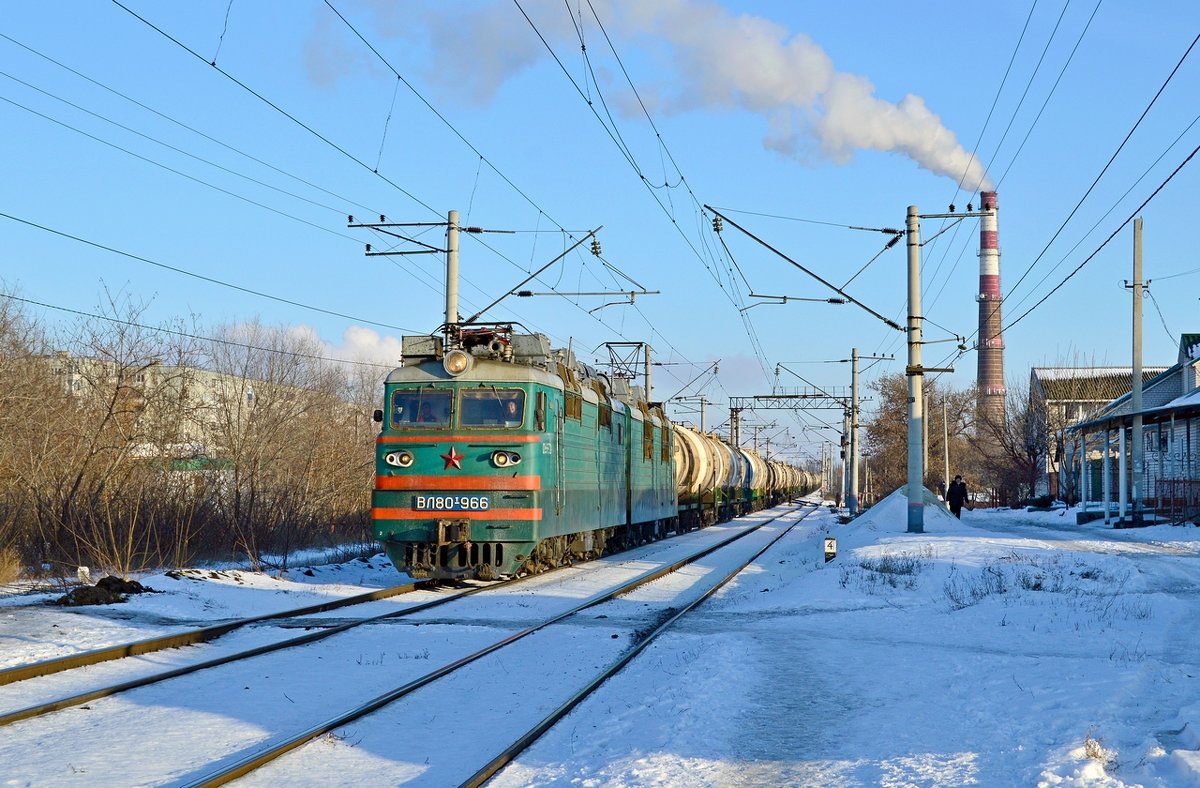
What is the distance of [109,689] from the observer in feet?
28.0

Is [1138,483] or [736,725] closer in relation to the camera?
[736,725]

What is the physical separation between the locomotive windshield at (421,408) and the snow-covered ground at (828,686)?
2600 millimetres

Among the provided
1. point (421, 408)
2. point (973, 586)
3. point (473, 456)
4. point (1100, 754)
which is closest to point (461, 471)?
point (473, 456)

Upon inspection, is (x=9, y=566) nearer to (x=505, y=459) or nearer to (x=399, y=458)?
(x=399, y=458)

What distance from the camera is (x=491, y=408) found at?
17.0 m

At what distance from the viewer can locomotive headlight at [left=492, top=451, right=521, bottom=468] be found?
16609mm

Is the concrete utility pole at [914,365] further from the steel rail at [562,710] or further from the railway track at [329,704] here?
the steel rail at [562,710]

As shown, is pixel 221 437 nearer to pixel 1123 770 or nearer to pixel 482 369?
pixel 482 369

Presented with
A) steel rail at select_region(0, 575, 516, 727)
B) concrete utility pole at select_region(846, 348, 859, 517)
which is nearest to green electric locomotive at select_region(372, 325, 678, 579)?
steel rail at select_region(0, 575, 516, 727)

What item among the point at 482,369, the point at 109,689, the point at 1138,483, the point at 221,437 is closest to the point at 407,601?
the point at 482,369

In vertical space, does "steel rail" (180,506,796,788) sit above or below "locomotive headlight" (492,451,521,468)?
below

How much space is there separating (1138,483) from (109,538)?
26.1m

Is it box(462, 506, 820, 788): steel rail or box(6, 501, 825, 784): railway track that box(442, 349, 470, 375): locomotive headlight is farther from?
box(462, 506, 820, 788): steel rail

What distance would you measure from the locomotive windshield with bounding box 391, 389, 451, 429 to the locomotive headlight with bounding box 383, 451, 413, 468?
0.41 meters
